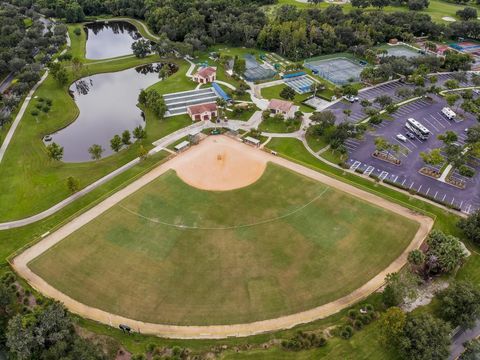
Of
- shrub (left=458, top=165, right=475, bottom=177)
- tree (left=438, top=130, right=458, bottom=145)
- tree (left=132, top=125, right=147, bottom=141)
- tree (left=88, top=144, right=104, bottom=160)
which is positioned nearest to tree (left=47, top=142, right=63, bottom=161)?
tree (left=88, top=144, right=104, bottom=160)

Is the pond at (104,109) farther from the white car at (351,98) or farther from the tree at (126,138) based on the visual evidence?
the white car at (351,98)

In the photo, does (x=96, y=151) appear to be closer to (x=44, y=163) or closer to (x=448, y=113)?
(x=44, y=163)

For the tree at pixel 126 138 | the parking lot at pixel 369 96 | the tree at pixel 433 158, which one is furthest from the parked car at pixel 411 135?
the tree at pixel 126 138

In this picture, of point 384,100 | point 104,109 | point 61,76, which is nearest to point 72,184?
point 104,109

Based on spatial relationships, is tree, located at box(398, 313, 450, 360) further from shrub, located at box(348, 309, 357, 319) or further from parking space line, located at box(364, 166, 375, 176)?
parking space line, located at box(364, 166, 375, 176)

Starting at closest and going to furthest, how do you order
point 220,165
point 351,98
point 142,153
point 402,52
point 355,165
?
point 220,165 < point 142,153 < point 355,165 < point 351,98 < point 402,52

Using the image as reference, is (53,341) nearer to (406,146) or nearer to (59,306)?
(59,306)
